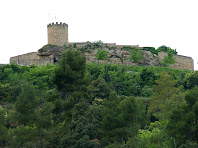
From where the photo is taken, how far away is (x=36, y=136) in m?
20.0

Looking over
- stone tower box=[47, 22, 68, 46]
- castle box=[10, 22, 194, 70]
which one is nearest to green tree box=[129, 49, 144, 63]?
castle box=[10, 22, 194, 70]

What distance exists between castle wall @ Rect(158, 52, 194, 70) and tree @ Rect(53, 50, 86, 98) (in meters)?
34.3

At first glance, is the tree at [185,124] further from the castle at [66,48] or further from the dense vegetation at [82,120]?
the castle at [66,48]

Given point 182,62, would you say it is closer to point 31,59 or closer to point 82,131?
point 31,59

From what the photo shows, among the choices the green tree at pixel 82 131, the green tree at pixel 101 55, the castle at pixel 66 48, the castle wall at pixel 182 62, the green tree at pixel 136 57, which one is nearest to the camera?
the green tree at pixel 82 131

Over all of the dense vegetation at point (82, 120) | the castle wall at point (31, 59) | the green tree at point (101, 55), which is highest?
the green tree at point (101, 55)

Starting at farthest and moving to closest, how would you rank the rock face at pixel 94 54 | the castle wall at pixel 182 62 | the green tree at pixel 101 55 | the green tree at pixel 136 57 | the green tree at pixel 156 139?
the castle wall at pixel 182 62
the green tree at pixel 136 57
the rock face at pixel 94 54
the green tree at pixel 101 55
the green tree at pixel 156 139

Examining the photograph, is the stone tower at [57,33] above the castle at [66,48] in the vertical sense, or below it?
above

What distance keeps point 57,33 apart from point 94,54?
21.8 feet

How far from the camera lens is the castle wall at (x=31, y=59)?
46.8m

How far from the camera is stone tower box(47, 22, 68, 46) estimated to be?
51156mm

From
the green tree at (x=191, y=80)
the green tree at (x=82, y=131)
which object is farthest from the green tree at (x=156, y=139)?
the green tree at (x=191, y=80)

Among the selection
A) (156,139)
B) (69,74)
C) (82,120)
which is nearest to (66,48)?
(69,74)

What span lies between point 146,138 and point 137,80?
19.5m
